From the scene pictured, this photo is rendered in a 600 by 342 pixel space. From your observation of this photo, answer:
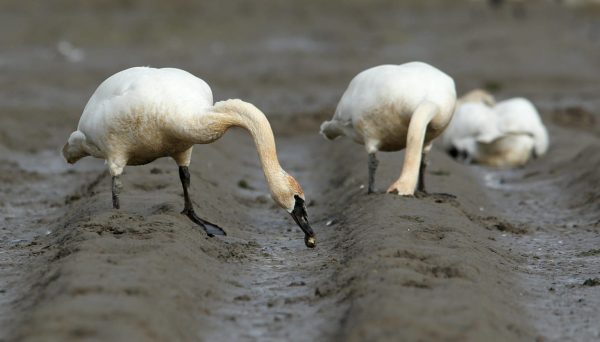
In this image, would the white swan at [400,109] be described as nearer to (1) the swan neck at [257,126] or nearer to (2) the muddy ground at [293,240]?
(2) the muddy ground at [293,240]

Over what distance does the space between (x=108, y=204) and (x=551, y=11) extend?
3231 cm

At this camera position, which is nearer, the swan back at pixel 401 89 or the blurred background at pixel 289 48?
the swan back at pixel 401 89

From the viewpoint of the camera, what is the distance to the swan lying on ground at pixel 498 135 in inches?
614

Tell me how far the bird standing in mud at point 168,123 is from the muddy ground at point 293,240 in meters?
0.57

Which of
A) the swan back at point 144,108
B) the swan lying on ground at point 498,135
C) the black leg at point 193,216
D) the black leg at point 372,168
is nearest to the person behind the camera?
the swan back at point 144,108

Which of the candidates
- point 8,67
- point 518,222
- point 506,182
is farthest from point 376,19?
point 518,222

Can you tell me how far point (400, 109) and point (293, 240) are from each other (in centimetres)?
173

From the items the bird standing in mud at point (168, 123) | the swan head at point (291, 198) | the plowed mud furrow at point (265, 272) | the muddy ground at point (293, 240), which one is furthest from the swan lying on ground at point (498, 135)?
the swan head at point (291, 198)

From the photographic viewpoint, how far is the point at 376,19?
36406mm

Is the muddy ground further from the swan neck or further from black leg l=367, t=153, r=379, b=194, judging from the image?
the swan neck

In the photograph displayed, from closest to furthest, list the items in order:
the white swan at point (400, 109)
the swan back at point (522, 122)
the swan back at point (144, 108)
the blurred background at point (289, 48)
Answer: the swan back at point (144, 108)
the white swan at point (400, 109)
the swan back at point (522, 122)
the blurred background at point (289, 48)

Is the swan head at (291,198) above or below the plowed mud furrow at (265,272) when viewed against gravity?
above

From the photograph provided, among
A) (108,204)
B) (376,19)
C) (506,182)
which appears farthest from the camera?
(376,19)

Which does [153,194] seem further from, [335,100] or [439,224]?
[335,100]
